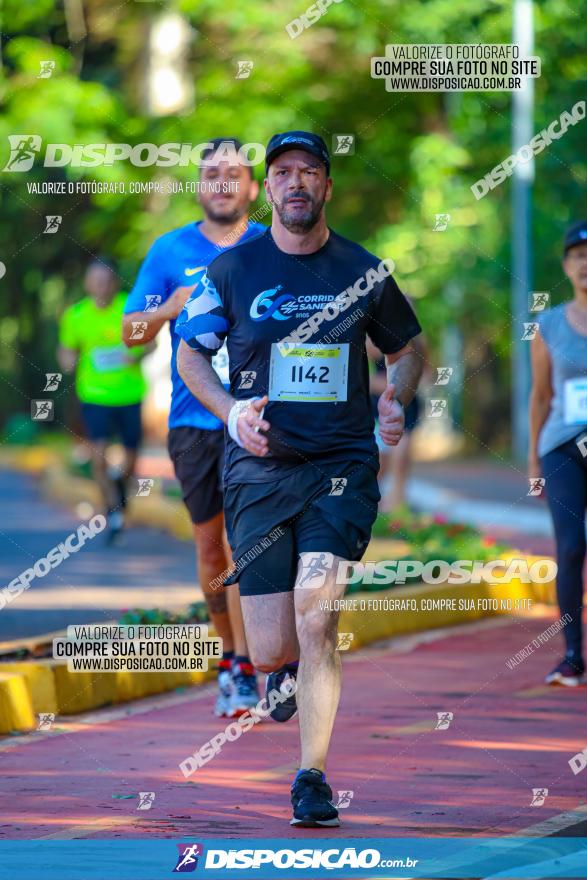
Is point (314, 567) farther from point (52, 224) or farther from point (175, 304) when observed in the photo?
point (52, 224)

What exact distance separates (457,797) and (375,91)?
23.6 meters

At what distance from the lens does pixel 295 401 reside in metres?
5.81

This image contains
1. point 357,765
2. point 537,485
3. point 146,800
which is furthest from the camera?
point 537,485

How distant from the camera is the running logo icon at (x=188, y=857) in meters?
4.92

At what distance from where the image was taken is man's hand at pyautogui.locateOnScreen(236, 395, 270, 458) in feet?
18.5

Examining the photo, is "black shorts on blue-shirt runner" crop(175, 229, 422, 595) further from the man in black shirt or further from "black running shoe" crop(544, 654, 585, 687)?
"black running shoe" crop(544, 654, 585, 687)

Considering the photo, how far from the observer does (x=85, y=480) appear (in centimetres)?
2264

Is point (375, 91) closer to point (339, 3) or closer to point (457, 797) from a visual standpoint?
point (339, 3)

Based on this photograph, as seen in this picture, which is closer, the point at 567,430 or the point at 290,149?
the point at 290,149

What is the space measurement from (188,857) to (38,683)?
9.27 feet

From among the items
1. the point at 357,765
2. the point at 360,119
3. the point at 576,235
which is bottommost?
the point at 357,765

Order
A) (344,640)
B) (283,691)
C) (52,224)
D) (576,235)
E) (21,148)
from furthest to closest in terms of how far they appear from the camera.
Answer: (21,148) < (52,224) < (344,640) < (576,235) < (283,691)

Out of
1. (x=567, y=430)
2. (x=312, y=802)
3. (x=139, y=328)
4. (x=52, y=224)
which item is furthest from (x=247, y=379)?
(x=52, y=224)

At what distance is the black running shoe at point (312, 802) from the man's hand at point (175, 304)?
2.56 metres
